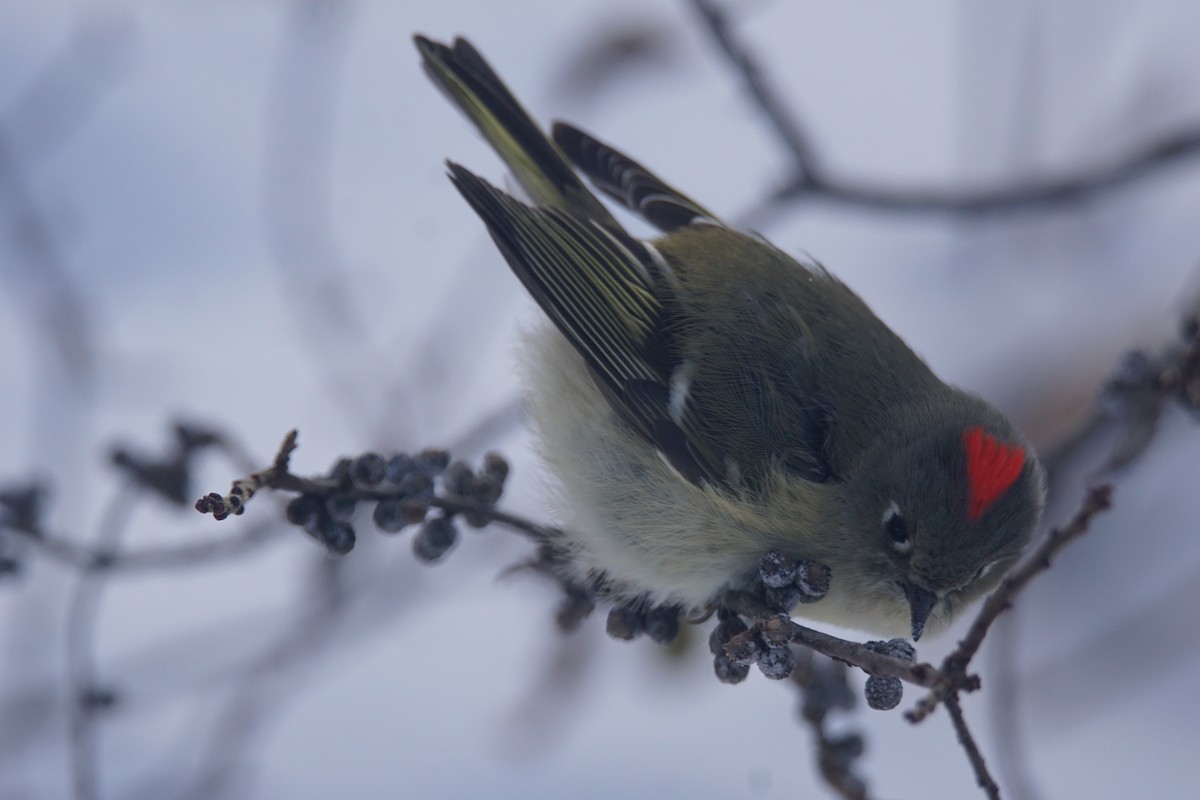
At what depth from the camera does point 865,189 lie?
239cm

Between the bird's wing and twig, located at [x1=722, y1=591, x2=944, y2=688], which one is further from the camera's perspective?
the bird's wing

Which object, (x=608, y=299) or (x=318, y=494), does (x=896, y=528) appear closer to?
(x=608, y=299)

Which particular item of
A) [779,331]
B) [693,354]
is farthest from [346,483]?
[779,331]

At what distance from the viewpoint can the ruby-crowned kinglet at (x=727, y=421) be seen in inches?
69.7

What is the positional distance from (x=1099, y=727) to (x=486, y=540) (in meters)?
1.92

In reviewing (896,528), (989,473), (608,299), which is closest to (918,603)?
(896,528)

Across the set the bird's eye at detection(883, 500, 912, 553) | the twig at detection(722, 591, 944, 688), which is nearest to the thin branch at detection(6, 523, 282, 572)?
the twig at detection(722, 591, 944, 688)

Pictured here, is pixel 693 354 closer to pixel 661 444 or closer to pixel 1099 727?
pixel 661 444

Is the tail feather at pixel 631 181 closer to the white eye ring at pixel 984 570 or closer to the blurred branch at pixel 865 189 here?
the blurred branch at pixel 865 189

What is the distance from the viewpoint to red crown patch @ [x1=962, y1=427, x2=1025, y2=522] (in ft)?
5.52

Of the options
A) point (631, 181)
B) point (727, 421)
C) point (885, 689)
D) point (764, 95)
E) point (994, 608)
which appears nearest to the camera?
point (994, 608)

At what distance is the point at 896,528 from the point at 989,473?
0.19m

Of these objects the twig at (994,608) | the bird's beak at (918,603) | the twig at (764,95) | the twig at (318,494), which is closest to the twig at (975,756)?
the twig at (994,608)

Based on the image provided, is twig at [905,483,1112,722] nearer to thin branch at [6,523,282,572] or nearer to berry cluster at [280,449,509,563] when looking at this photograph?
berry cluster at [280,449,509,563]
